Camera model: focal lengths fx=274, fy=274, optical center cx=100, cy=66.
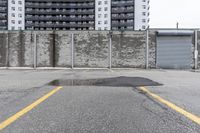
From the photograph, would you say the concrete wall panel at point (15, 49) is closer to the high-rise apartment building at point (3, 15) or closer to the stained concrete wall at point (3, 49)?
the stained concrete wall at point (3, 49)

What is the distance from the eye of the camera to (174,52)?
40.3m

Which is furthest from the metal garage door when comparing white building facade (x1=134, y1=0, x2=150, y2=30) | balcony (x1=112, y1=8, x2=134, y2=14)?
balcony (x1=112, y1=8, x2=134, y2=14)

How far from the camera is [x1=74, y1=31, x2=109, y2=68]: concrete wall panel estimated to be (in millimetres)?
41188

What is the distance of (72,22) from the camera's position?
352ft

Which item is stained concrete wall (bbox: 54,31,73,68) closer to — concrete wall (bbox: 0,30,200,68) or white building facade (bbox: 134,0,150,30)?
concrete wall (bbox: 0,30,200,68)

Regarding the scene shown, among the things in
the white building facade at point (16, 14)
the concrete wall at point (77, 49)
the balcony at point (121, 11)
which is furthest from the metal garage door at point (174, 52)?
the white building facade at point (16, 14)

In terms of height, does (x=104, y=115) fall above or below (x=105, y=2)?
below

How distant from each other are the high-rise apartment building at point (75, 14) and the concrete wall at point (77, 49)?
5962 centimetres

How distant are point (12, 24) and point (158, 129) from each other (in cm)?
10393

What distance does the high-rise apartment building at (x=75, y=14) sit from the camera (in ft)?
332

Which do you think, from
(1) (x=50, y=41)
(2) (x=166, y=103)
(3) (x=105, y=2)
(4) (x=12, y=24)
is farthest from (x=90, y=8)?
(2) (x=166, y=103)

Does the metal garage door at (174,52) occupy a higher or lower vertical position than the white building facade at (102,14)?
lower

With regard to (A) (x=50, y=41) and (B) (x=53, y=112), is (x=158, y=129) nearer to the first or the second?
(B) (x=53, y=112)

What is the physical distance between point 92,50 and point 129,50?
5585mm
